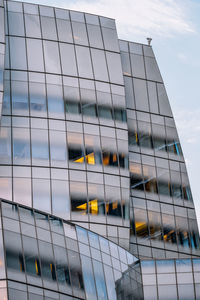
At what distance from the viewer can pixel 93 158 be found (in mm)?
66062

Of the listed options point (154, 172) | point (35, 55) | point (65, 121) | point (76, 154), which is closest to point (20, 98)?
point (65, 121)

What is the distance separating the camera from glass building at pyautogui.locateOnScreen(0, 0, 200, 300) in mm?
58656

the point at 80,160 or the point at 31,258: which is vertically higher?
the point at 80,160

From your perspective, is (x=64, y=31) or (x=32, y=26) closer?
(x=32, y=26)

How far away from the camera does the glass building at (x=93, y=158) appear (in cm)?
5866

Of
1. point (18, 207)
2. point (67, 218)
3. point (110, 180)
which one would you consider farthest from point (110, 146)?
point (18, 207)

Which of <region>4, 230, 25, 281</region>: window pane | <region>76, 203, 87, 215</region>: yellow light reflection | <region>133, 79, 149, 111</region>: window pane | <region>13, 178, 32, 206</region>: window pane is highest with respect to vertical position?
<region>133, 79, 149, 111</region>: window pane

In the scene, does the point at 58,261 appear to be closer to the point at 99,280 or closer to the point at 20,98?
the point at 99,280

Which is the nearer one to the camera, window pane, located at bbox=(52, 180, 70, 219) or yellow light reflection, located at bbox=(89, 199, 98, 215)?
window pane, located at bbox=(52, 180, 70, 219)

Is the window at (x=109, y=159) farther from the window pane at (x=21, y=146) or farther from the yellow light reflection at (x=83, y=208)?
the window pane at (x=21, y=146)

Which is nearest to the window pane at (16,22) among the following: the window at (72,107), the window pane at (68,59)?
the window pane at (68,59)

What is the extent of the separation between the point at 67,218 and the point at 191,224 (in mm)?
15131

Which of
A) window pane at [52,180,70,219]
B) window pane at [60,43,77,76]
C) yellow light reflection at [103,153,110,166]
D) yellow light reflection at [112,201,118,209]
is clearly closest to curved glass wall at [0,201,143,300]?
window pane at [52,180,70,219]

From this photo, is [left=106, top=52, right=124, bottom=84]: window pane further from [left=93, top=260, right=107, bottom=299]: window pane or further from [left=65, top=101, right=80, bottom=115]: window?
[left=93, top=260, right=107, bottom=299]: window pane
